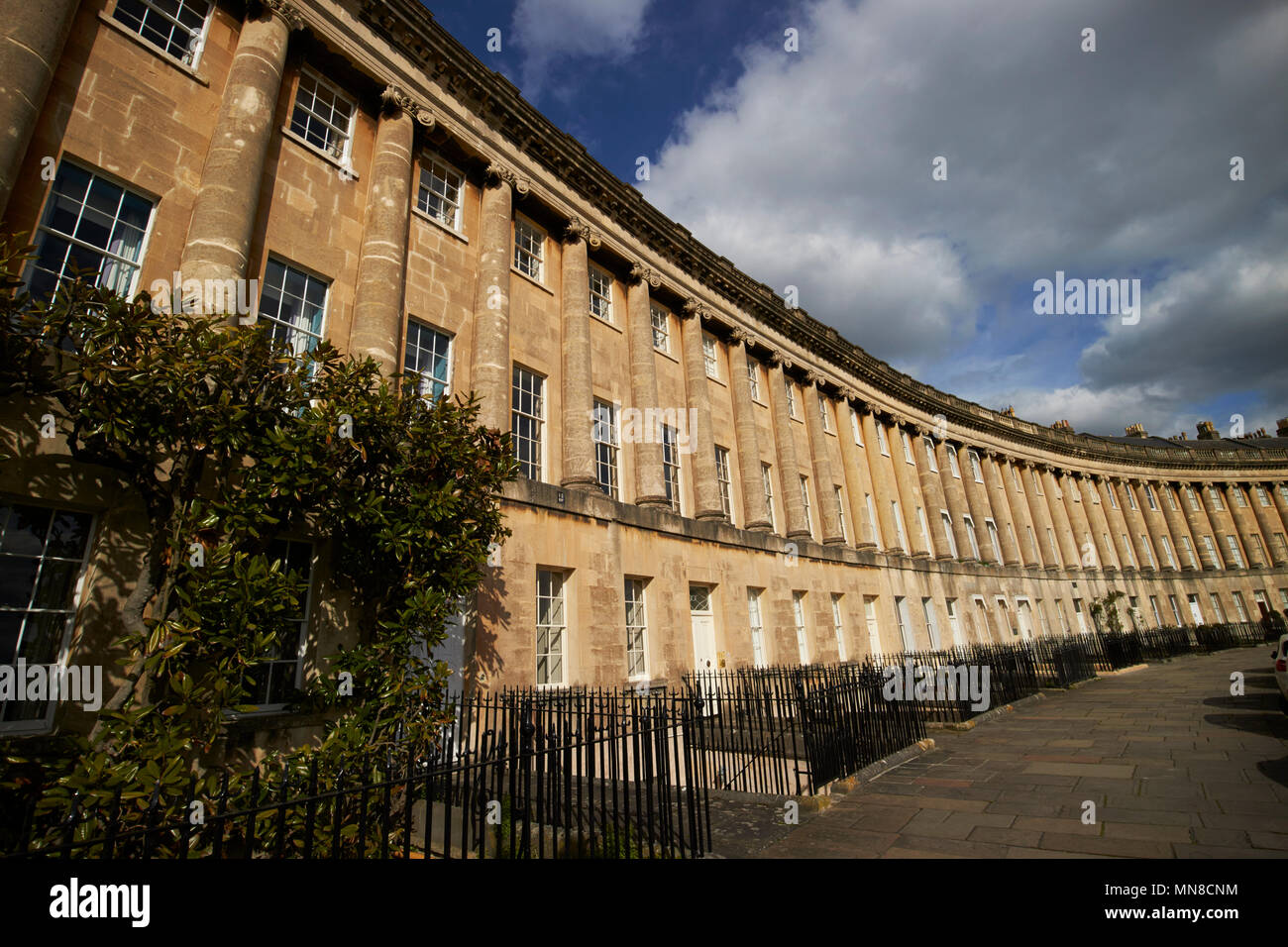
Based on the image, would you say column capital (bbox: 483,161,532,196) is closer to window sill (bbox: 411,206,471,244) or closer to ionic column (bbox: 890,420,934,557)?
window sill (bbox: 411,206,471,244)

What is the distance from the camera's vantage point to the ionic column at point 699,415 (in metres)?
15.5

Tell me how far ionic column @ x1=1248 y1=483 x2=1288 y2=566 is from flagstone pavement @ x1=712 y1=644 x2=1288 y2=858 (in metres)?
48.4

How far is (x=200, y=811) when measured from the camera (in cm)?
487

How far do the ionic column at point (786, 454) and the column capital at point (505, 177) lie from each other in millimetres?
11004

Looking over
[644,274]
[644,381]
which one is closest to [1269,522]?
[644,274]

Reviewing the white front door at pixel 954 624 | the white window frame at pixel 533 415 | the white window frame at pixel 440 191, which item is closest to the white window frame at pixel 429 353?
the white window frame at pixel 533 415

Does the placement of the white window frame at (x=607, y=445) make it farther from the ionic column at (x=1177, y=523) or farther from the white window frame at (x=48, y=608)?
the ionic column at (x=1177, y=523)

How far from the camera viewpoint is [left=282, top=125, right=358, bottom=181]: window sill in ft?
30.7

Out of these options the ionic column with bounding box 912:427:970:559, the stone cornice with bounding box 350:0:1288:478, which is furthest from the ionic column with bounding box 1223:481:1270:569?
the ionic column with bounding box 912:427:970:559

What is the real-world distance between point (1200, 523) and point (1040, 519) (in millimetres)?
20338

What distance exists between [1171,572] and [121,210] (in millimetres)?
56107

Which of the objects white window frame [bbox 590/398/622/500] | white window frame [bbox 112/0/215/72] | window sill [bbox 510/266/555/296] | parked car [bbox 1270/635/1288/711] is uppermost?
white window frame [bbox 112/0/215/72]
